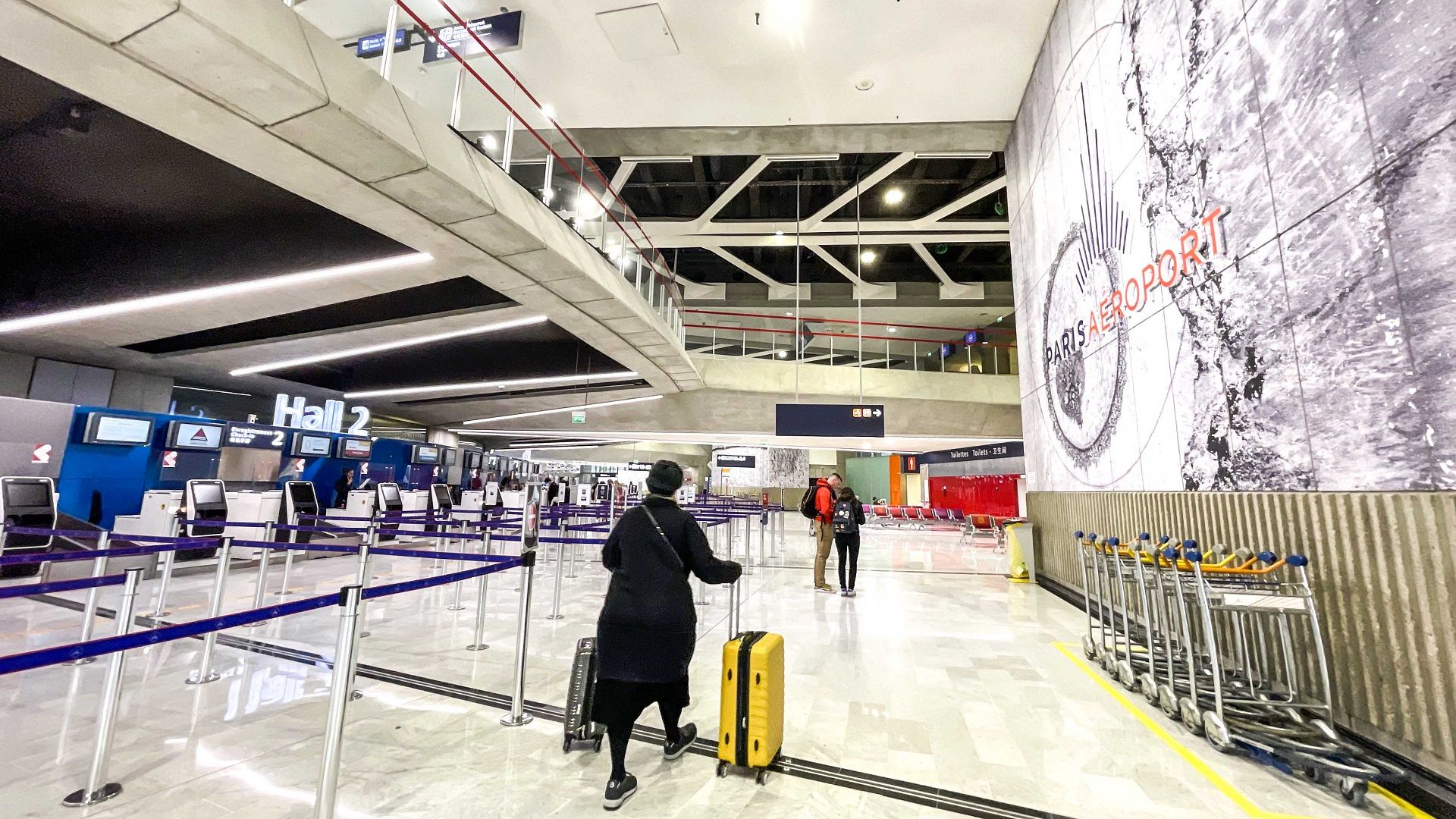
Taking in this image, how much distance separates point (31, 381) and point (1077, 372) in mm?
16849

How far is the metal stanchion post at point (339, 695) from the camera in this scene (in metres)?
1.94

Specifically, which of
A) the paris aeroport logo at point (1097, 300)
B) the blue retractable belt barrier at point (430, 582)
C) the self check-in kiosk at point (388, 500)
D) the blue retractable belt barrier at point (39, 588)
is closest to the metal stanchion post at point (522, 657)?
the blue retractable belt barrier at point (430, 582)

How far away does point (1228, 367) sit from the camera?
3695mm

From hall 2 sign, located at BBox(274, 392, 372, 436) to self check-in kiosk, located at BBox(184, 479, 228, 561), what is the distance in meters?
3.45

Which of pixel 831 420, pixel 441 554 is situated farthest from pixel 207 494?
pixel 831 420

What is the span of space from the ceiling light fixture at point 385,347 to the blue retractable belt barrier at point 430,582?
687cm

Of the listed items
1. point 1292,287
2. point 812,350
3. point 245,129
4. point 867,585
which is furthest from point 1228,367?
point 812,350

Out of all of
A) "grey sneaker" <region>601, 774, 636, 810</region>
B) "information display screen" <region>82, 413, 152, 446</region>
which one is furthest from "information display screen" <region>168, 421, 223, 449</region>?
"grey sneaker" <region>601, 774, 636, 810</region>

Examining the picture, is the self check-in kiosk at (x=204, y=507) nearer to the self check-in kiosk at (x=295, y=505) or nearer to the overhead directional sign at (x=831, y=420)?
the self check-in kiosk at (x=295, y=505)

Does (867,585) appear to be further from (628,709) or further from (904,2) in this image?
(904,2)

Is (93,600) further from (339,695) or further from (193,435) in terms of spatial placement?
(193,435)

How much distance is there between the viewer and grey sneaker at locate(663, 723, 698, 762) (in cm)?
269

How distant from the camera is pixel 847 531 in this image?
23.1 feet

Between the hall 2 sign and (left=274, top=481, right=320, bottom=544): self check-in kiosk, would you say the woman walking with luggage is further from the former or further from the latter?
the hall 2 sign
